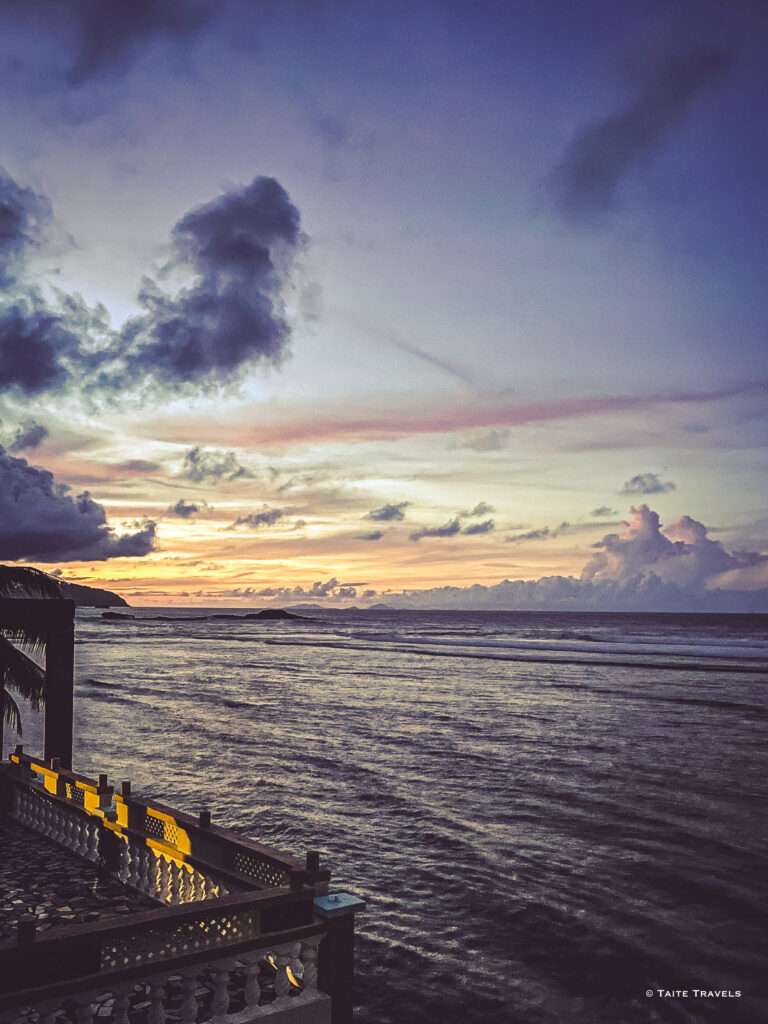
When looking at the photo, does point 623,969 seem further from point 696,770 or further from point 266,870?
point 696,770

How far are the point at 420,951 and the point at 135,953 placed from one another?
5910 mm

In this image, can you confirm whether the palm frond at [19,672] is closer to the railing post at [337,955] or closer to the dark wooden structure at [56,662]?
the dark wooden structure at [56,662]

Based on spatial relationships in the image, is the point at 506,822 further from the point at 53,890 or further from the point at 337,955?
the point at 337,955

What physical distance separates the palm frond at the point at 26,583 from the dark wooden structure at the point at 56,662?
1.05 m

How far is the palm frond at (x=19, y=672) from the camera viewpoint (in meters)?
12.5

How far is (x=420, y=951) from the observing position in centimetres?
926

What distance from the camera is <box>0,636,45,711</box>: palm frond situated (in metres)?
12.5

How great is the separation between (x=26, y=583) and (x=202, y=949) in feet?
30.1

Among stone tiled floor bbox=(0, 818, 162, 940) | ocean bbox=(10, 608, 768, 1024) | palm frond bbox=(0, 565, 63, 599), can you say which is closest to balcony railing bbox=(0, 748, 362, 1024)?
stone tiled floor bbox=(0, 818, 162, 940)

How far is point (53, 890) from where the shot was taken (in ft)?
25.9

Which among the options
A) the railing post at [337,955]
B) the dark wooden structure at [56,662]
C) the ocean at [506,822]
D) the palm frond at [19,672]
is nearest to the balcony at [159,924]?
the railing post at [337,955]

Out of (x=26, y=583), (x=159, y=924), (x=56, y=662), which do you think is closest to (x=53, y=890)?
(x=56, y=662)

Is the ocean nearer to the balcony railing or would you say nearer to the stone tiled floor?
the stone tiled floor

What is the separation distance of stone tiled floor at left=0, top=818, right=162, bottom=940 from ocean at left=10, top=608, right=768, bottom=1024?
2.75 m
